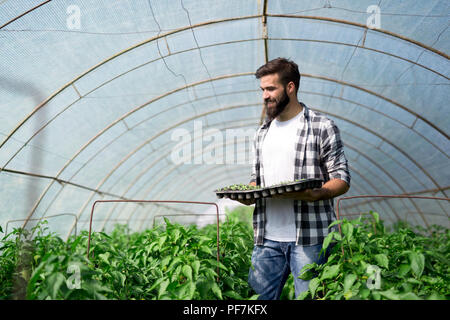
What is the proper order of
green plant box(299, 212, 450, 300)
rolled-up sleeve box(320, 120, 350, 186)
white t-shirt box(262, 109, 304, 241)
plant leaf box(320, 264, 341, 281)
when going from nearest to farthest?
green plant box(299, 212, 450, 300)
plant leaf box(320, 264, 341, 281)
rolled-up sleeve box(320, 120, 350, 186)
white t-shirt box(262, 109, 304, 241)

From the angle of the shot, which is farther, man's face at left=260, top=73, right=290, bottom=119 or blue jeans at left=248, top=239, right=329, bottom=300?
man's face at left=260, top=73, right=290, bottom=119

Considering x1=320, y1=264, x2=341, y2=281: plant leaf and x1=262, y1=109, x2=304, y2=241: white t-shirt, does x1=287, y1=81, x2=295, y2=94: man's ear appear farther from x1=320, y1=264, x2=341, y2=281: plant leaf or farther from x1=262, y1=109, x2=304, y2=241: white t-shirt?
x1=320, y1=264, x2=341, y2=281: plant leaf

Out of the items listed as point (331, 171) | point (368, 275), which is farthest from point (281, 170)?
point (368, 275)

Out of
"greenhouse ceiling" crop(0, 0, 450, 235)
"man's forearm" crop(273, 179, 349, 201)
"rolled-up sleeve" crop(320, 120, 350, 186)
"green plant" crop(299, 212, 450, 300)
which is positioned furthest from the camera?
"greenhouse ceiling" crop(0, 0, 450, 235)

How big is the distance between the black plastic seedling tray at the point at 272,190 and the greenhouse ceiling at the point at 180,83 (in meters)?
3.70

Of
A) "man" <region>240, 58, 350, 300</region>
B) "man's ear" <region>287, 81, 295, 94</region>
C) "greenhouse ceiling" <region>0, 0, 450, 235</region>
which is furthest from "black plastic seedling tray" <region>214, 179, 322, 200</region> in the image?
"greenhouse ceiling" <region>0, 0, 450, 235</region>

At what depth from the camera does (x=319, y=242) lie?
2.27 meters

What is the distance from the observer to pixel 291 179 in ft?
7.94

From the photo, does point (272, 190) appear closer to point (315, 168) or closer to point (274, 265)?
point (315, 168)

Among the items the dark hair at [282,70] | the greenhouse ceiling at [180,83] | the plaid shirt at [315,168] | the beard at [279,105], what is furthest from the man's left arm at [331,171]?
the greenhouse ceiling at [180,83]

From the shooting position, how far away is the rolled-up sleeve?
226 centimetres

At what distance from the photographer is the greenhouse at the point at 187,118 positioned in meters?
2.12

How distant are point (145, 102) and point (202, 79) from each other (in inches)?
55.9

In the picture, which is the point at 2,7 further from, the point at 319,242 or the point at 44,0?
the point at 319,242
